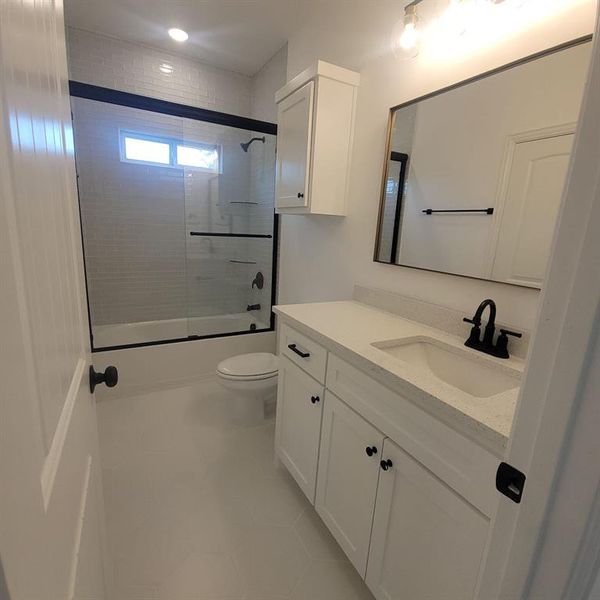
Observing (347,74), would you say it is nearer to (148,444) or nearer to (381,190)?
(381,190)

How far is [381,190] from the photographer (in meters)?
1.66

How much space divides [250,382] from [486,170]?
1653 mm

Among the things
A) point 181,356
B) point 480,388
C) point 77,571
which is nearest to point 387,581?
point 480,388

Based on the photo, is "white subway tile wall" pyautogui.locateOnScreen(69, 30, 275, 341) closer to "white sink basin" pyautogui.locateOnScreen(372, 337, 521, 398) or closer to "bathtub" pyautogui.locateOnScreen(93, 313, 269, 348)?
"bathtub" pyautogui.locateOnScreen(93, 313, 269, 348)

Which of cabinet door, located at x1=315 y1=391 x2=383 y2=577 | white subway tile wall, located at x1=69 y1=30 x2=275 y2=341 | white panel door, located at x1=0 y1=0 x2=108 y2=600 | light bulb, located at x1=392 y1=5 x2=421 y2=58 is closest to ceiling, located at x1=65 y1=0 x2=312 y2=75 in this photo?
white subway tile wall, located at x1=69 y1=30 x2=275 y2=341

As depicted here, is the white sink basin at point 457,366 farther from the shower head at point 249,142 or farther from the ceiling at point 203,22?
the shower head at point 249,142

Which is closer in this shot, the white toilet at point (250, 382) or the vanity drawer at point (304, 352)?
the vanity drawer at point (304, 352)

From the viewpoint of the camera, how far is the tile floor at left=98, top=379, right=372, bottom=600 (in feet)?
4.03

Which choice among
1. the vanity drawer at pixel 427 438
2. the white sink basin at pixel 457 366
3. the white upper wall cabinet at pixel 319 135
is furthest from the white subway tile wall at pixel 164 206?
the vanity drawer at pixel 427 438

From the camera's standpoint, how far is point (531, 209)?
110 centimetres

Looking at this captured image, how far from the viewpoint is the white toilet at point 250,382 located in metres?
2.05

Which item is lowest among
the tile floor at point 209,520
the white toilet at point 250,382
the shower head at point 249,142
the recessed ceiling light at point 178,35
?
the tile floor at point 209,520

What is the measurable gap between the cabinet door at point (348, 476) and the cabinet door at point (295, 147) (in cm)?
118

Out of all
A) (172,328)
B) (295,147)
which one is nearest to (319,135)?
(295,147)
